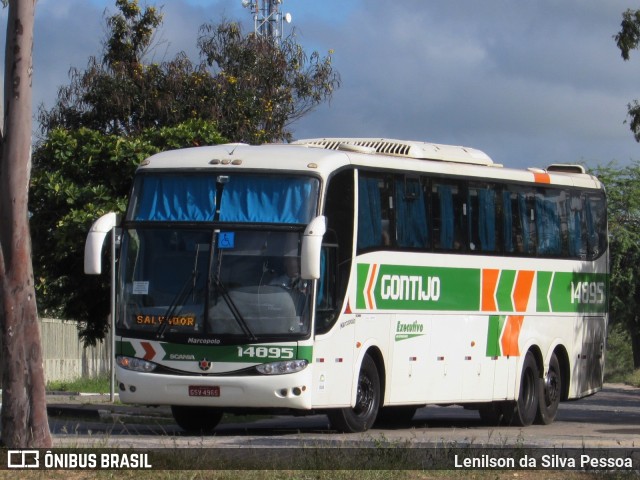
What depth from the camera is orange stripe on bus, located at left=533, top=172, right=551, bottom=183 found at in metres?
22.7

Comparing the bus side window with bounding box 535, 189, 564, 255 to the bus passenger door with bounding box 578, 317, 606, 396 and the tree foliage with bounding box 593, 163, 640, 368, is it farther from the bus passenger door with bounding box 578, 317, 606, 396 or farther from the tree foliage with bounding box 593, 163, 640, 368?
the tree foliage with bounding box 593, 163, 640, 368

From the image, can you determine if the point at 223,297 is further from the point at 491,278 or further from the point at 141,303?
the point at 491,278

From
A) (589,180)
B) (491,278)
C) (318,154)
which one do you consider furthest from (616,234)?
(318,154)

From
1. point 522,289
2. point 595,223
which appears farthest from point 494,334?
point 595,223

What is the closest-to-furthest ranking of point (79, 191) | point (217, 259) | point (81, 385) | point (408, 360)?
point (217, 259), point (408, 360), point (79, 191), point (81, 385)

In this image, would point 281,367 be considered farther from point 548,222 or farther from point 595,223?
point 595,223

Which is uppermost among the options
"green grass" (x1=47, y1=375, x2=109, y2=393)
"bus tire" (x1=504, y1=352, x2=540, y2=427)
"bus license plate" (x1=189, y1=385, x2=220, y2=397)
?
"bus license plate" (x1=189, y1=385, x2=220, y2=397)

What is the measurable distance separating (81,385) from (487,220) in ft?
46.5

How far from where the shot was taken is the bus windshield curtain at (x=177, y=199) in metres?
17.5

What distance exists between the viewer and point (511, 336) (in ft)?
71.1

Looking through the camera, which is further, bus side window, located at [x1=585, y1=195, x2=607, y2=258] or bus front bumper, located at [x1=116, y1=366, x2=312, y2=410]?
bus side window, located at [x1=585, y1=195, x2=607, y2=258]

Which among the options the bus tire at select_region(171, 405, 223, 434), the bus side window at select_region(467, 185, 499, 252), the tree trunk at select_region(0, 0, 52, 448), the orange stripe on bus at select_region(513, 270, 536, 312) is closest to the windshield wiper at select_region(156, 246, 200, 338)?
the bus tire at select_region(171, 405, 223, 434)

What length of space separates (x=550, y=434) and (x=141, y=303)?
6.20m

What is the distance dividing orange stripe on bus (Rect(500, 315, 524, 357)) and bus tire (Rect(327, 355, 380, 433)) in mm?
3423
